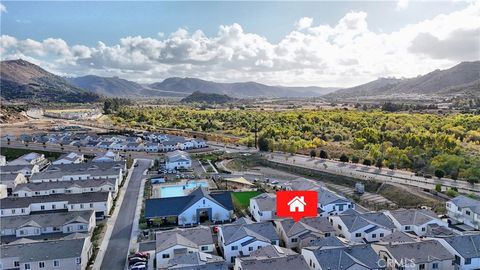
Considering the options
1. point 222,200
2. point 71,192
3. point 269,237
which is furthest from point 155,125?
point 269,237

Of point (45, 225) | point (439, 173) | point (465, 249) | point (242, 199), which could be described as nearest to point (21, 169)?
point (45, 225)

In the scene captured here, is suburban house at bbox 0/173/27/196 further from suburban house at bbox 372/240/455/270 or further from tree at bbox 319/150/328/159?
tree at bbox 319/150/328/159

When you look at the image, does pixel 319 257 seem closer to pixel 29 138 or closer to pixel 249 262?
pixel 249 262

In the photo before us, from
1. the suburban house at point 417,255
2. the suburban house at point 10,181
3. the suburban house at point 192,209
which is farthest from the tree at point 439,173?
the suburban house at point 10,181

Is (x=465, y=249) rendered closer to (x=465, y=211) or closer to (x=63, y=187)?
(x=465, y=211)

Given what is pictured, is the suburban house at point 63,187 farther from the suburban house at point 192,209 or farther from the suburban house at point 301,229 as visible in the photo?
the suburban house at point 301,229
